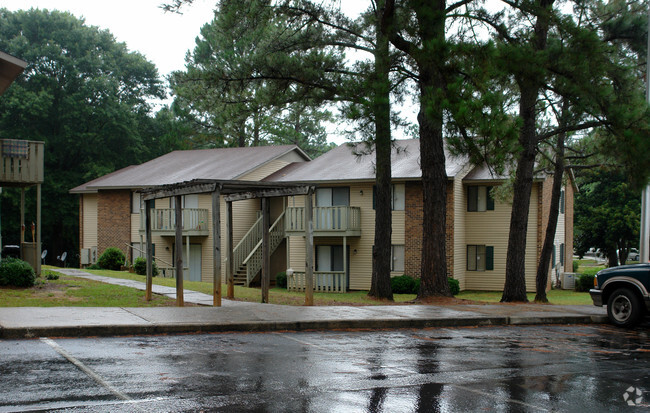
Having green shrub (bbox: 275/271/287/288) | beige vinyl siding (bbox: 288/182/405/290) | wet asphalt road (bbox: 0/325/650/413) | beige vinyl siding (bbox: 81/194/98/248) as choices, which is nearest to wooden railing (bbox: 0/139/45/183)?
wet asphalt road (bbox: 0/325/650/413)

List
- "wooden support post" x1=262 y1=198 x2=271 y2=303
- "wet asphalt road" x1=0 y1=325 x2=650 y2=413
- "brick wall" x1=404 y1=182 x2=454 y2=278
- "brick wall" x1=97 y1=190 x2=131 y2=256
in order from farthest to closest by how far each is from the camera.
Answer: "brick wall" x1=97 y1=190 x2=131 y2=256, "brick wall" x1=404 y1=182 x2=454 y2=278, "wooden support post" x1=262 y1=198 x2=271 y2=303, "wet asphalt road" x1=0 y1=325 x2=650 y2=413

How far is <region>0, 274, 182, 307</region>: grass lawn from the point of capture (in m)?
14.2

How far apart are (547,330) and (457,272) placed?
19800 mm

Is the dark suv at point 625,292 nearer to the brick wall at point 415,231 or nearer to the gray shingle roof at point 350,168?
the gray shingle roof at point 350,168

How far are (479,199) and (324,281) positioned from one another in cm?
881

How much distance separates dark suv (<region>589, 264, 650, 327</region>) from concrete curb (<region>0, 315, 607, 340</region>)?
2.98 feet

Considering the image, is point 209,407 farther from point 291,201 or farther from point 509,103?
point 291,201

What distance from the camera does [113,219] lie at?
1534 inches

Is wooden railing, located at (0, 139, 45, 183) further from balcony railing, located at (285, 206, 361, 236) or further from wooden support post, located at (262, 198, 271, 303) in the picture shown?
balcony railing, located at (285, 206, 361, 236)

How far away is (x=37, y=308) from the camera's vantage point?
1289 cm

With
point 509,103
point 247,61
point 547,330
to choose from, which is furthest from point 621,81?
point 247,61

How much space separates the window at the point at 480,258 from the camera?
33875mm

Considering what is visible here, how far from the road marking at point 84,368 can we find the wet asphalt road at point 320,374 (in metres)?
0.02

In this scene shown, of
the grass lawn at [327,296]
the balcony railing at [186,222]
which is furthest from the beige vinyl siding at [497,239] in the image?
the balcony railing at [186,222]
